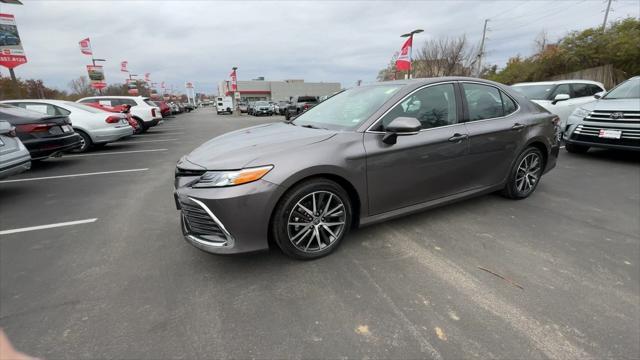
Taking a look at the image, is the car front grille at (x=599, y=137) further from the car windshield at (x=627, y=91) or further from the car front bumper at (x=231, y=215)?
the car front bumper at (x=231, y=215)

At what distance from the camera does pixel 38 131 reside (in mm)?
6211

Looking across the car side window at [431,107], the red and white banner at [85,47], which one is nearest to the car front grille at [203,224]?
the car side window at [431,107]

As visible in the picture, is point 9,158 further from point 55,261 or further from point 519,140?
point 519,140

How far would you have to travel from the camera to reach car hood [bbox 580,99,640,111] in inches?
224

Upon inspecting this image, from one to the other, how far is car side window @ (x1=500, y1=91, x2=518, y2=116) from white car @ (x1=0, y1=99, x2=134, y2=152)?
9.66 m

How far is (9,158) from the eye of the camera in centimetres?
462

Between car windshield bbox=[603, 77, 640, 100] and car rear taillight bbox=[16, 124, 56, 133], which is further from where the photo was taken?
car windshield bbox=[603, 77, 640, 100]

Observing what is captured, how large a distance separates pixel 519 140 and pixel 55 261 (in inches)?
204

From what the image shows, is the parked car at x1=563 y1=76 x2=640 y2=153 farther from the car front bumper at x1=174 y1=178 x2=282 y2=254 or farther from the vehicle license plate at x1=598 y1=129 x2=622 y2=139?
the car front bumper at x1=174 y1=178 x2=282 y2=254

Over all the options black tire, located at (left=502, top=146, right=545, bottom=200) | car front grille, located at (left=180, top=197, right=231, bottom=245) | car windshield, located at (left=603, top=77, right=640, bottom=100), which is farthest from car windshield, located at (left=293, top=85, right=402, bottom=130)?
car windshield, located at (left=603, top=77, right=640, bottom=100)

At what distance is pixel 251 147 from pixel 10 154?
4.47m

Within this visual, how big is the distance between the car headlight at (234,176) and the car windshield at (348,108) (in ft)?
3.31

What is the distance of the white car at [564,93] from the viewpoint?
8438 mm

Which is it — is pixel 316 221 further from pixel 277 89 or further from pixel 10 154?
pixel 277 89
